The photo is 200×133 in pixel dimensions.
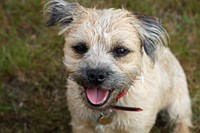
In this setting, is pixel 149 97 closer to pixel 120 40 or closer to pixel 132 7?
pixel 120 40

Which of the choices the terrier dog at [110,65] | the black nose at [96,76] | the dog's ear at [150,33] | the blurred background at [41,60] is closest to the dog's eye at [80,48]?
the terrier dog at [110,65]

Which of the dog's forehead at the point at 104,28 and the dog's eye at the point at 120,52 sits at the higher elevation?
the dog's forehead at the point at 104,28

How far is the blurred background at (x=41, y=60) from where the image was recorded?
15.9ft

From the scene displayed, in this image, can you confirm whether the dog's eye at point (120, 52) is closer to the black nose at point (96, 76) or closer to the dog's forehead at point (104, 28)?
the dog's forehead at point (104, 28)

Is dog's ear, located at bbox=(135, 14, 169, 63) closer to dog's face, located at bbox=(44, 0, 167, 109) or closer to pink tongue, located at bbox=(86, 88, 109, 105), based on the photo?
dog's face, located at bbox=(44, 0, 167, 109)

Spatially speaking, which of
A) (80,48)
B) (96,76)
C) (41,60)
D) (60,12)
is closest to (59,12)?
(60,12)

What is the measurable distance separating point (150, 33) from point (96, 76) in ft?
1.84

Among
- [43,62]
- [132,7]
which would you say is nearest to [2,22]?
[43,62]

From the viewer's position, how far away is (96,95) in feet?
11.7

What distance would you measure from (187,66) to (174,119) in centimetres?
72

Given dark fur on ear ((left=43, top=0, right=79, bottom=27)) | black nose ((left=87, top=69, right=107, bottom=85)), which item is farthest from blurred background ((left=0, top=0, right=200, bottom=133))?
black nose ((left=87, top=69, right=107, bottom=85))

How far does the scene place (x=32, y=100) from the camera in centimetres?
493

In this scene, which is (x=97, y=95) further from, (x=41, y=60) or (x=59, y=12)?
(x=41, y=60)

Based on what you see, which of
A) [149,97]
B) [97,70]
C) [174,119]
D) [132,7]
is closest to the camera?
[97,70]
